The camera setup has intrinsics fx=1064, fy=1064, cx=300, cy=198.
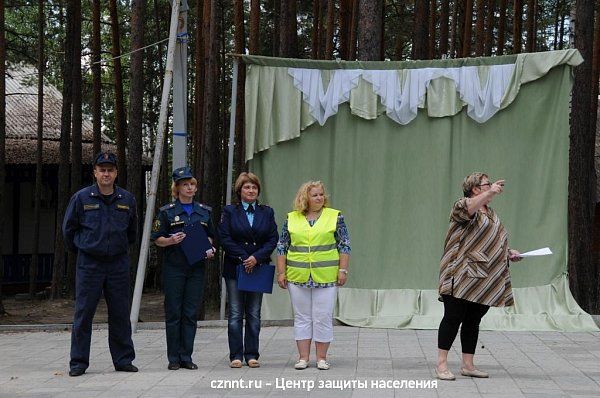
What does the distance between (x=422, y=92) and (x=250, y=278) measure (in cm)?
432

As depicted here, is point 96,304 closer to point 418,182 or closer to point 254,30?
point 418,182

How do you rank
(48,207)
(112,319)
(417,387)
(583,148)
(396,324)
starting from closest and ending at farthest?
1. (417,387)
2. (112,319)
3. (396,324)
4. (583,148)
5. (48,207)

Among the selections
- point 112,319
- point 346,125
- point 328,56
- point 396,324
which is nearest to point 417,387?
point 112,319

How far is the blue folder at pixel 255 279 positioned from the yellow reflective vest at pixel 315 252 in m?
0.21

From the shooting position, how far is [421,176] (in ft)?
41.6

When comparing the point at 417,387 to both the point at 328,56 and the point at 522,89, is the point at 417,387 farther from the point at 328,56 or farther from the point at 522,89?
the point at 328,56

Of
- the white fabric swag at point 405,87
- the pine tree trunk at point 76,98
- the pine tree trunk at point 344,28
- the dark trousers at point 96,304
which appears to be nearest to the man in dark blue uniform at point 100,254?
the dark trousers at point 96,304

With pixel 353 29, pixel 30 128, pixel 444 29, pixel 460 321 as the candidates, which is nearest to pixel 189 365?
pixel 460 321

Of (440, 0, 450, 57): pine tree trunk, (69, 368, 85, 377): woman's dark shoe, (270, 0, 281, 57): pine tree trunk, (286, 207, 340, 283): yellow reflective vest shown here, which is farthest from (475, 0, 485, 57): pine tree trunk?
(69, 368, 85, 377): woman's dark shoe

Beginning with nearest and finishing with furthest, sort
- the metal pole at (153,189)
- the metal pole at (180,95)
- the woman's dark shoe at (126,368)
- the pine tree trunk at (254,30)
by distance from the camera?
1. the woman's dark shoe at (126,368)
2. the metal pole at (153,189)
3. the metal pole at (180,95)
4. the pine tree trunk at (254,30)

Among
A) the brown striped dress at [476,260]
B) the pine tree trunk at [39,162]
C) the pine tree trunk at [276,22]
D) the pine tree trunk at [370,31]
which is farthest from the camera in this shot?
the pine tree trunk at [276,22]

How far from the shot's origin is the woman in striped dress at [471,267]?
8.39 meters

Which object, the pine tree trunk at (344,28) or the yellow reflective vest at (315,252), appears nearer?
the yellow reflective vest at (315,252)

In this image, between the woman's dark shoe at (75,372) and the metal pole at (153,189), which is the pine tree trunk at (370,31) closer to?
the metal pole at (153,189)
